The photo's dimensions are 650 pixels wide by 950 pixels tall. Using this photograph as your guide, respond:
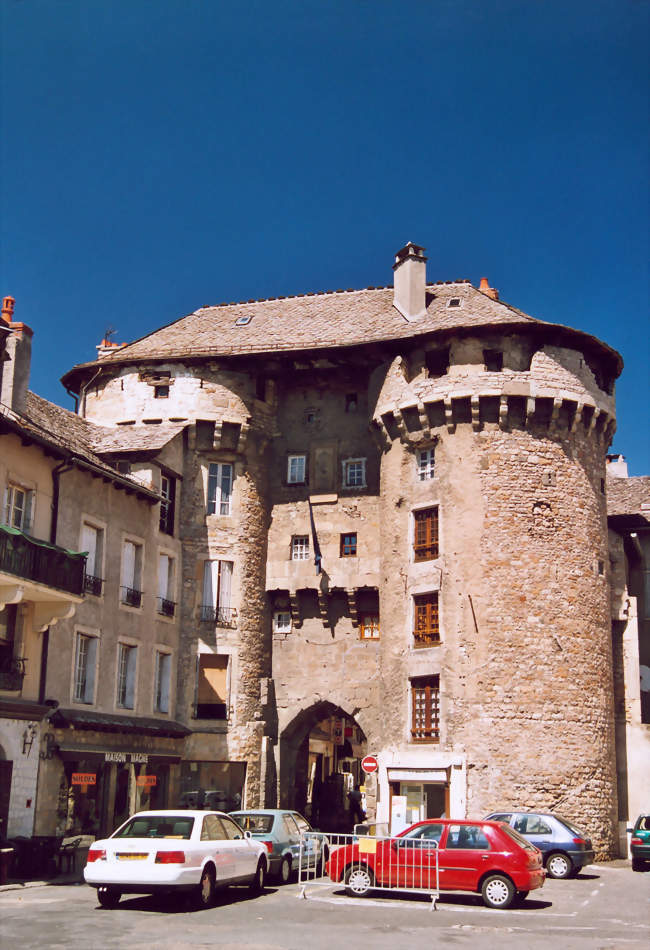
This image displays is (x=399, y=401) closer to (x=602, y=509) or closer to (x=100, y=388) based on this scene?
(x=602, y=509)

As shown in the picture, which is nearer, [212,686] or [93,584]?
[93,584]

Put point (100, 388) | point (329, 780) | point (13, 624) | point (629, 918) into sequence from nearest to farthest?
point (629, 918) → point (13, 624) → point (100, 388) → point (329, 780)

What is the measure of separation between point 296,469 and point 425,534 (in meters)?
5.90

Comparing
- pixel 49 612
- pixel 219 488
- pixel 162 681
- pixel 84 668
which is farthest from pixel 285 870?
pixel 219 488

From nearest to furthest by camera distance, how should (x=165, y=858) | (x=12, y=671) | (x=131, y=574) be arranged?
(x=165, y=858) → (x=12, y=671) → (x=131, y=574)

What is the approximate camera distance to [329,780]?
→ 144 ft

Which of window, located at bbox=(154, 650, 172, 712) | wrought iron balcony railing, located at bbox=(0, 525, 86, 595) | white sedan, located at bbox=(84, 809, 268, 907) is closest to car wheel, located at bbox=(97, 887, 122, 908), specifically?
white sedan, located at bbox=(84, 809, 268, 907)

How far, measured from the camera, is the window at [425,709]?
29562 millimetres

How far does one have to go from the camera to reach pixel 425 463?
3200 centimetres

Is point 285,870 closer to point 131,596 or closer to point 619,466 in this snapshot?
point 131,596

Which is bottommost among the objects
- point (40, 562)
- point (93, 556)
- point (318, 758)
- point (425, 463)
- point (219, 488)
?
point (318, 758)

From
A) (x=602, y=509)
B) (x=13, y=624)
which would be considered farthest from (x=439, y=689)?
(x=13, y=624)

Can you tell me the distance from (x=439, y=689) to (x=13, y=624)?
38.2ft

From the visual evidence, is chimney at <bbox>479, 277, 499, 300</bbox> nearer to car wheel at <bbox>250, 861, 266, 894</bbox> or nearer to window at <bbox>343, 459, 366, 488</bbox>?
Result: window at <bbox>343, 459, 366, 488</bbox>
